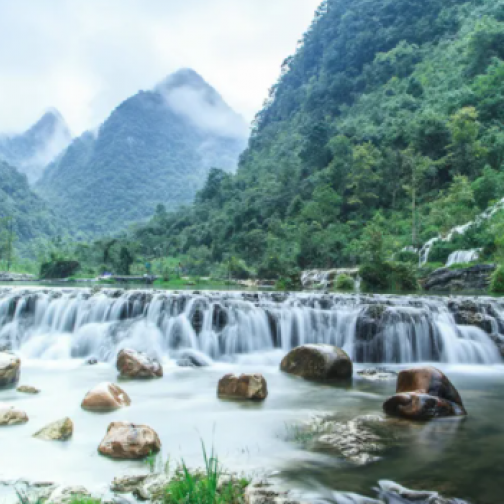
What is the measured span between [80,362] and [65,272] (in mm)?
31733

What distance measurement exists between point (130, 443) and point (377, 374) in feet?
16.8

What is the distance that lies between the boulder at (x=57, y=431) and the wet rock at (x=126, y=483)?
4.41 feet

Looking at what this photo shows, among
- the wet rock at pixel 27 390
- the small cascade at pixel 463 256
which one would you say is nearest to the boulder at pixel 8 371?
the wet rock at pixel 27 390

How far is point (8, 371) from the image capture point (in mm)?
6965

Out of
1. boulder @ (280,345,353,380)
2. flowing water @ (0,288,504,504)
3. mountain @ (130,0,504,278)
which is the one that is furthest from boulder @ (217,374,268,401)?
mountain @ (130,0,504,278)

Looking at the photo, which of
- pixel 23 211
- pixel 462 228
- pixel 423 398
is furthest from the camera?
pixel 23 211

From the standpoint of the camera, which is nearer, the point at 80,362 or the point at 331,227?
the point at 80,362

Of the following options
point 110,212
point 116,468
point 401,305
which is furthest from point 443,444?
point 110,212

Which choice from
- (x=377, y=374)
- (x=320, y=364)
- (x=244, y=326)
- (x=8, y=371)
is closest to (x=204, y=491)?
(x=320, y=364)

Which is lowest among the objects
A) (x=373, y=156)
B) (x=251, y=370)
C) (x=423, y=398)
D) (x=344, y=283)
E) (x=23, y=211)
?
(x=251, y=370)

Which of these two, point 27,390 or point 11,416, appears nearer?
point 11,416

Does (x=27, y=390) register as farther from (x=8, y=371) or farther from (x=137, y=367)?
(x=137, y=367)

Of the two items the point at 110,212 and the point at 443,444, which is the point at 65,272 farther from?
the point at 110,212

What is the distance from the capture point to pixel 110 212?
11719 cm
